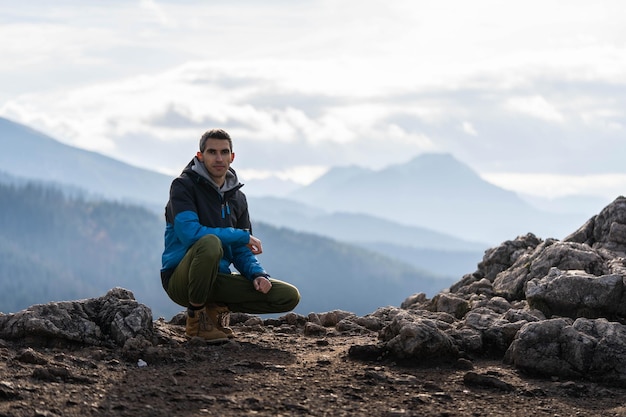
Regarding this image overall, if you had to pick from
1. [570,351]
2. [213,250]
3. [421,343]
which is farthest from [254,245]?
[570,351]

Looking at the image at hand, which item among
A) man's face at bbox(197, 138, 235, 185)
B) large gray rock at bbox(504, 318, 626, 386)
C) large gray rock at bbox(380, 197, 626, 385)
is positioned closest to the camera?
large gray rock at bbox(504, 318, 626, 386)

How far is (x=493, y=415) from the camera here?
33.9 ft

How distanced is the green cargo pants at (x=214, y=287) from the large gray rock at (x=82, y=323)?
754mm

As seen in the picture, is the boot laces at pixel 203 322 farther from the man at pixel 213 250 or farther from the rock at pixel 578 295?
the rock at pixel 578 295

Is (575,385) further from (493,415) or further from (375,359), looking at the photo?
(375,359)

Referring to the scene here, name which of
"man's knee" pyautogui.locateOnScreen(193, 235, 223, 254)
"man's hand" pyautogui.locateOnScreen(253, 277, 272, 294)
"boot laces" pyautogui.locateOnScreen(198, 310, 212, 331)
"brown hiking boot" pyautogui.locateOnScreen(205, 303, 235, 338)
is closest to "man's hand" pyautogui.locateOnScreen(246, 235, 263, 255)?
"man's hand" pyautogui.locateOnScreen(253, 277, 272, 294)

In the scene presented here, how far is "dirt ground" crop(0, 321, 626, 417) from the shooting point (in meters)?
9.98

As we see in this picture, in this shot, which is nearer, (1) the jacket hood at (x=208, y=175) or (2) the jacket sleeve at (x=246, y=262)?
(1) the jacket hood at (x=208, y=175)

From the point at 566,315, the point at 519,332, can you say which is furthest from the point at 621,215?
the point at 519,332

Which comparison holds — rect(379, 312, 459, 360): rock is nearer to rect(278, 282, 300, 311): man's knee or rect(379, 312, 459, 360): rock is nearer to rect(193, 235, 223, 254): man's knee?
rect(278, 282, 300, 311): man's knee

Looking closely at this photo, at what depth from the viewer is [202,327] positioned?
533 inches

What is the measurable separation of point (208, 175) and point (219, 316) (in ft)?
8.17

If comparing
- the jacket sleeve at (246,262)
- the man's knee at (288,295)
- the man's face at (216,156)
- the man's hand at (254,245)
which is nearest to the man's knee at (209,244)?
the man's hand at (254,245)

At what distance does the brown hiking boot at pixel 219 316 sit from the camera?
1365 cm
